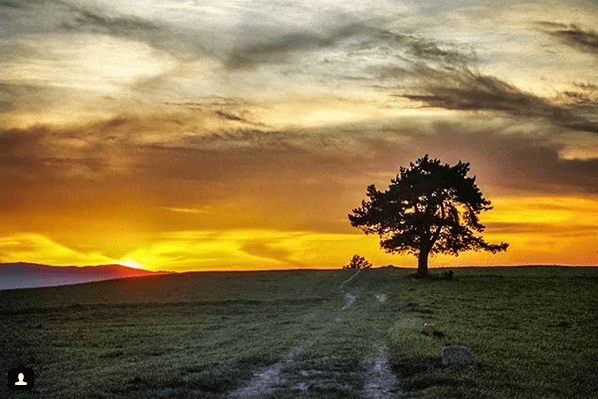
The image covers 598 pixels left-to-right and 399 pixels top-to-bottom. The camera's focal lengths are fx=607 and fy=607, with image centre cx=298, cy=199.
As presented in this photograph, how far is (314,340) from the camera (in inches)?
1465

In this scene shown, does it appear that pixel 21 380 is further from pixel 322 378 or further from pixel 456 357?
pixel 456 357

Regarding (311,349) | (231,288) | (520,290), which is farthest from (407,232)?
(311,349)

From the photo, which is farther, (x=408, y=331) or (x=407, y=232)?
(x=407, y=232)

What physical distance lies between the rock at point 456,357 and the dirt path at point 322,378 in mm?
2680

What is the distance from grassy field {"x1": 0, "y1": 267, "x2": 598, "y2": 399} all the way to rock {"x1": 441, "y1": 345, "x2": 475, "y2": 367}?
1.67ft

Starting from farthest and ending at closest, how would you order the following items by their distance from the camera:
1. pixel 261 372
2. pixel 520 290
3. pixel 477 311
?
pixel 520 290 → pixel 477 311 → pixel 261 372

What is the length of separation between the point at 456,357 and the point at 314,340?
37.8ft

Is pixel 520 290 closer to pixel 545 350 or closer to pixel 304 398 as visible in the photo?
pixel 545 350

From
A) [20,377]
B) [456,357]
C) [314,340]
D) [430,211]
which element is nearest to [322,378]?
[456,357]

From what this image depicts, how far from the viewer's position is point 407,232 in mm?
93938

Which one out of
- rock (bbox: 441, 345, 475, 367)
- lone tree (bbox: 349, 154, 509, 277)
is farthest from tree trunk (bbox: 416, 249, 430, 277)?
rock (bbox: 441, 345, 475, 367)

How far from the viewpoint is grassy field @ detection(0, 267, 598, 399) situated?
25031mm

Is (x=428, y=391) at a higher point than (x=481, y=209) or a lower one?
lower

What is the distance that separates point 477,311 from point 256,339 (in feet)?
77.6
